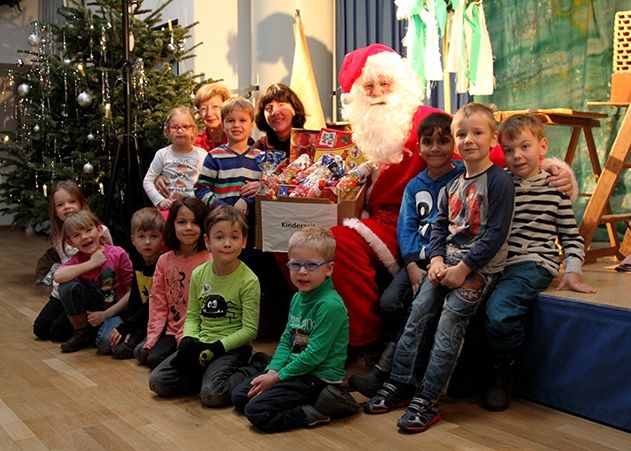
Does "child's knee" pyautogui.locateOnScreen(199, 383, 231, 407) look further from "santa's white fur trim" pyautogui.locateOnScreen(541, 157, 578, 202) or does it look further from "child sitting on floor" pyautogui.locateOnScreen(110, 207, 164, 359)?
"santa's white fur trim" pyautogui.locateOnScreen(541, 157, 578, 202)

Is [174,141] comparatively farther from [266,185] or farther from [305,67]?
[305,67]

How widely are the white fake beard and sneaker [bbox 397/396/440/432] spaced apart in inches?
41.8

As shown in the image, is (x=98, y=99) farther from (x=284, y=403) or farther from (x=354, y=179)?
(x=284, y=403)

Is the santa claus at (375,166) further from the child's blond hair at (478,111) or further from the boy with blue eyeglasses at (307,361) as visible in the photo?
the child's blond hair at (478,111)

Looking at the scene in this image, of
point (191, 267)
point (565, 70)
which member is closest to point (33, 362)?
point (191, 267)

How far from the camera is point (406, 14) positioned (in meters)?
4.07

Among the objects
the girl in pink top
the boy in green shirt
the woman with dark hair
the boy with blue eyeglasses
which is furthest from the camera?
the woman with dark hair

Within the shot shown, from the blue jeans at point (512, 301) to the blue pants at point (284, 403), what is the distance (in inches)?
23.0

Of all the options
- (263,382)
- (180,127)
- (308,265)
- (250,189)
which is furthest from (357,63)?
(263,382)

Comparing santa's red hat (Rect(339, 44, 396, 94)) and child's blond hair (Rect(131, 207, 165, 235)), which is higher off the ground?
santa's red hat (Rect(339, 44, 396, 94))

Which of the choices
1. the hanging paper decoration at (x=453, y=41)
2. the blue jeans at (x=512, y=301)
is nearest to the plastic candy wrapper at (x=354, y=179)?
the blue jeans at (x=512, y=301)

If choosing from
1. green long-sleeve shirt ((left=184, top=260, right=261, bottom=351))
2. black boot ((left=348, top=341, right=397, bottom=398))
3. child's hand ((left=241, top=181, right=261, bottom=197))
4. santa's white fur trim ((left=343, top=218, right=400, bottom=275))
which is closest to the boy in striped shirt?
black boot ((left=348, top=341, right=397, bottom=398))

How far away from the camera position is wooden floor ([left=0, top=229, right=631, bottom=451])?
2.10m

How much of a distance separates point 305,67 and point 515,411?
321 centimetres
